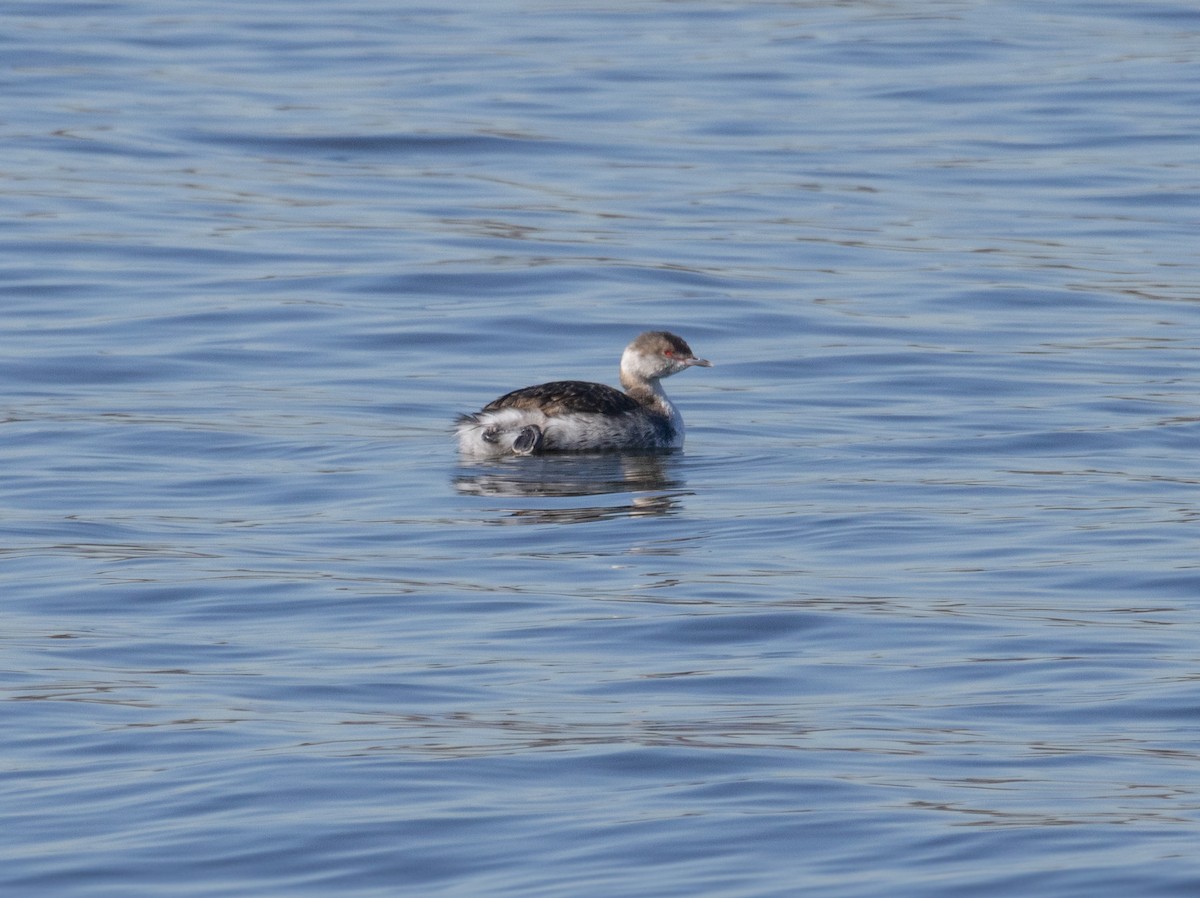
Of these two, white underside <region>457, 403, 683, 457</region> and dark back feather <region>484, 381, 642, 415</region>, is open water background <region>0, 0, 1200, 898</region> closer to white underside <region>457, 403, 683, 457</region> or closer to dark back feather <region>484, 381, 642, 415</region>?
white underside <region>457, 403, 683, 457</region>

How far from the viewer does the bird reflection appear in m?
12.0

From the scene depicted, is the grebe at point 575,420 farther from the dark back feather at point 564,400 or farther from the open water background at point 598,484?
the open water background at point 598,484

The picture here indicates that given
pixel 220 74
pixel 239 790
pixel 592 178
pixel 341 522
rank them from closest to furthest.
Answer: pixel 239 790 → pixel 341 522 → pixel 592 178 → pixel 220 74

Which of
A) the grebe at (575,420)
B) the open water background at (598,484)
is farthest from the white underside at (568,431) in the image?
the open water background at (598,484)

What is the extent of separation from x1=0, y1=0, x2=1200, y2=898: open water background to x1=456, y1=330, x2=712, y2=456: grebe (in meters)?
0.23

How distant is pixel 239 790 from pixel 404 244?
12.6 m

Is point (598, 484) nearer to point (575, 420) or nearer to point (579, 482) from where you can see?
point (579, 482)

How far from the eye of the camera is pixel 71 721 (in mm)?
8195

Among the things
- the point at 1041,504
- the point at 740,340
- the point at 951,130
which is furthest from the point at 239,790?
the point at 951,130

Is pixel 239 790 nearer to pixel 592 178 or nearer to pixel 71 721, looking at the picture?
pixel 71 721

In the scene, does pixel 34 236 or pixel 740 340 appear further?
pixel 34 236

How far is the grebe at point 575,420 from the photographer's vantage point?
13.2m

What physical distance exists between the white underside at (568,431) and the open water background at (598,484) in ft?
0.67

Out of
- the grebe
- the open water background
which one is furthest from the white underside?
the open water background
